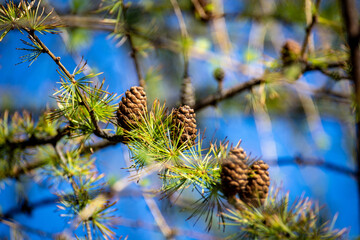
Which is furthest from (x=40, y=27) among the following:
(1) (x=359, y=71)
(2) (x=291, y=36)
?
(2) (x=291, y=36)

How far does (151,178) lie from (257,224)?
79 centimetres

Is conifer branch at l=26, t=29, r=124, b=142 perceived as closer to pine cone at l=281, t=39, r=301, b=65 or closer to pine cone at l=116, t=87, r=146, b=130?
pine cone at l=116, t=87, r=146, b=130

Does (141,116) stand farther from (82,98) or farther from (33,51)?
(33,51)

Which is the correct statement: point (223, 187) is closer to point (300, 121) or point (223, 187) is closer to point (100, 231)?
point (100, 231)

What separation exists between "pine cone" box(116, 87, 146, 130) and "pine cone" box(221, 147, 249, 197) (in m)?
0.17

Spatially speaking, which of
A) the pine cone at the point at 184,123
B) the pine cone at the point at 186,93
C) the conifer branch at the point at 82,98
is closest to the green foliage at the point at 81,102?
the conifer branch at the point at 82,98

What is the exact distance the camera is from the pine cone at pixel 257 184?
53 centimetres

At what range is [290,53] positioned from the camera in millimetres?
1021

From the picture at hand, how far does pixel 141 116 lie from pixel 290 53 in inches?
27.1

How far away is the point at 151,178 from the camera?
126 centimetres

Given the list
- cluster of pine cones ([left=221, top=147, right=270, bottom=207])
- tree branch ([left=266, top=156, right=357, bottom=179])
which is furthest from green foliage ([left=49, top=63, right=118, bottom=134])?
tree branch ([left=266, top=156, right=357, bottom=179])

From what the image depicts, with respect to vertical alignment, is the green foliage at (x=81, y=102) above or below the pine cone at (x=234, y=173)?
above

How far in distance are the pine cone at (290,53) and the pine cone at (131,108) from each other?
625mm

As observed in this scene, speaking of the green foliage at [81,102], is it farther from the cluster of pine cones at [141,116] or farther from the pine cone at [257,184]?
the pine cone at [257,184]
